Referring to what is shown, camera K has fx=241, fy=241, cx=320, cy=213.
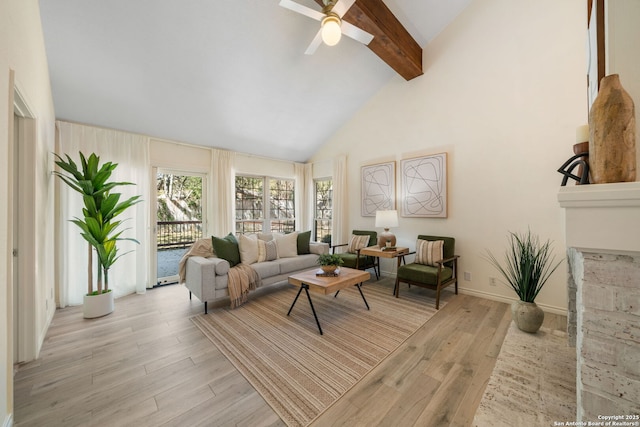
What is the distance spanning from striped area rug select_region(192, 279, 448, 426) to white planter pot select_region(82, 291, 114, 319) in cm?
114

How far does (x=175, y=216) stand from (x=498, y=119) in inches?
206

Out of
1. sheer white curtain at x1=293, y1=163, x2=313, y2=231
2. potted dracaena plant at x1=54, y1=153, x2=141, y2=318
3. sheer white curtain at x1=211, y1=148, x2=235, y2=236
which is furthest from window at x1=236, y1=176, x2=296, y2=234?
potted dracaena plant at x1=54, y1=153, x2=141, y2=318

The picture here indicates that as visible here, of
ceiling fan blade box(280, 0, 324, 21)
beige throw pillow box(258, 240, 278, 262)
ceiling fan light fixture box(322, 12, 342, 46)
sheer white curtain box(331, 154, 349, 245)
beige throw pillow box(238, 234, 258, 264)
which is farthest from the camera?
sheer white curtain box(331, 154, 349, 245)

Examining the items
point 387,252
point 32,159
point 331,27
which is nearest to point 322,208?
point 387,252

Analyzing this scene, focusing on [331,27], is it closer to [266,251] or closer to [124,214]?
[266,251]

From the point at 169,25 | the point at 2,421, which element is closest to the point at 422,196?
the point at 169,25

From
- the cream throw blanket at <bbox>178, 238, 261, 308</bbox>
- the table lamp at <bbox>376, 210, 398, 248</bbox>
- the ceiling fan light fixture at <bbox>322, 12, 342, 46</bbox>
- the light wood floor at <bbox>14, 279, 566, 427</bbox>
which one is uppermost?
the ceiling fan light fixture at <bbox>322, 12, 342, 46</bbox>

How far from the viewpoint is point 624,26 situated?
1076 millimetres

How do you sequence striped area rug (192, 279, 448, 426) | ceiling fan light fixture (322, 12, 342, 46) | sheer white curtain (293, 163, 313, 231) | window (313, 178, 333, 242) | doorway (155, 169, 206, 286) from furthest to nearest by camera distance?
sheer white curtain (293, 163, 313, 231) < window (313, 178, 333, 242) < doorway (155, 169, 206, 286) < ceiling fan light fixture (322, 12, 342, 46) < striped area rug (192, 279, 448, 426)

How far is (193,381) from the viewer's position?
5.80 feet

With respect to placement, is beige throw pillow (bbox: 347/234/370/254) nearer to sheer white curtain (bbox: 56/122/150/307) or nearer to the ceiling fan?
the ceiling fan

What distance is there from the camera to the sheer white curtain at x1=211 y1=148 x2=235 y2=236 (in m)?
4.42

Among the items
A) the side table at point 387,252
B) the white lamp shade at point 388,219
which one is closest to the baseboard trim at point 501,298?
the side table at point 387,252

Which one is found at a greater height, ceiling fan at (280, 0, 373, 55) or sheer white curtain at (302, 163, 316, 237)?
ceiling fan at (280, 0, 373, 55)
